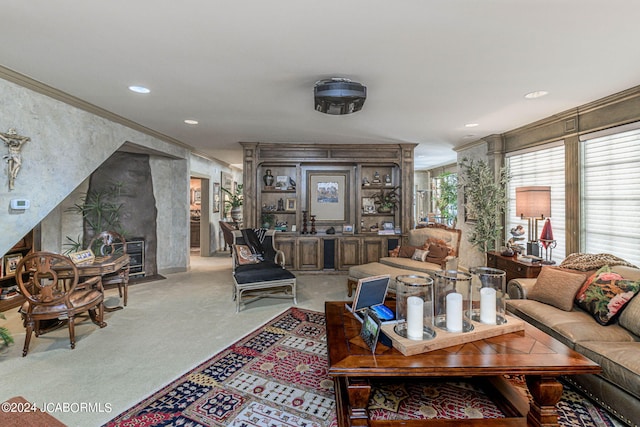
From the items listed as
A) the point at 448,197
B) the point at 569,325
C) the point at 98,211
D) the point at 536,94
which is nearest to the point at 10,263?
the point at 98,211

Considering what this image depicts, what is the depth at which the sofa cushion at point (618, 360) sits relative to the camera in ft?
5.65

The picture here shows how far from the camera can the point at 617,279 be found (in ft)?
7.83

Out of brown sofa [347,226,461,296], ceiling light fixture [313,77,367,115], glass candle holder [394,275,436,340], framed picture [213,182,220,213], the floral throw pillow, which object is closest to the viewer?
glass candle holder [394,275,436,340]

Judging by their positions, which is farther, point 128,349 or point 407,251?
point 407,251

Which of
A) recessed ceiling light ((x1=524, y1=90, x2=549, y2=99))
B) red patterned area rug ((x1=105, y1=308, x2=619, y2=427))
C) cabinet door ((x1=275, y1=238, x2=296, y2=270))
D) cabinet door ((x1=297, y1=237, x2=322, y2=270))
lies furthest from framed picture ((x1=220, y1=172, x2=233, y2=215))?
recessed ceiling light ((x1=524, y1=90, x2=549, y2=99))

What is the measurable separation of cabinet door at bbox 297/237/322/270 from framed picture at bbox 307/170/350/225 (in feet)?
2.07

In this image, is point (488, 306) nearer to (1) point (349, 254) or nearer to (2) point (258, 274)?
(2) point (258, 274)

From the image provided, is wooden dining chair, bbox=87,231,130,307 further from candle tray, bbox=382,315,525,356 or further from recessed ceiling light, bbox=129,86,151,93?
candle tray, bbox=382,315,525,356

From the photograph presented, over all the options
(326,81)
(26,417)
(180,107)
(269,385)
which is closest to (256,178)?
(180,107)

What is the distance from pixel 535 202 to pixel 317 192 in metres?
3.74

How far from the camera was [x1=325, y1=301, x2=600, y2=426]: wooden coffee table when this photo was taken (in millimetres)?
1584

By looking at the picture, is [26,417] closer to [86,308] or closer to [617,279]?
[86,308]

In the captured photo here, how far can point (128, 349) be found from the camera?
2768 millimetres

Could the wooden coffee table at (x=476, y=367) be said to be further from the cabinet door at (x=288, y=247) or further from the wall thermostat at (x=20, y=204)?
the cabinet door at (x=288, y=247)
